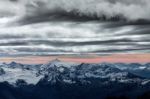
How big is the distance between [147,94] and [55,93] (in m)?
12.7

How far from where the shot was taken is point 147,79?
22.6 m

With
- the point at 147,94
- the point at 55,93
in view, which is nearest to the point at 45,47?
the point at 147,94

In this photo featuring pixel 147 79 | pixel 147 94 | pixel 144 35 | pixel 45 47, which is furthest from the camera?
pixel 147 94

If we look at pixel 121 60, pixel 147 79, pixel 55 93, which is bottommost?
pixel 55 93

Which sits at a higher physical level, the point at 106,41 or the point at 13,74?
the point at 106,41

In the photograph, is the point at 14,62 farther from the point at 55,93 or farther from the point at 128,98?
the point at 55,93

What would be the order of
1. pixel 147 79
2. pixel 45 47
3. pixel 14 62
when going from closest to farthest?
1. pixel 45 47
2. pixel 14 62
3. pixel 147 79

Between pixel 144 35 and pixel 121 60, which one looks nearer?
pixel 144 35

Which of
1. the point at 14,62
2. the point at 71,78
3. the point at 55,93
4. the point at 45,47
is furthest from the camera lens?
the point at 55,93

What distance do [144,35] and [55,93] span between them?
1863 cm

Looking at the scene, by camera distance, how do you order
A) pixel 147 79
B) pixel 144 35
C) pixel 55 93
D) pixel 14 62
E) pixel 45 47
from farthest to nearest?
1. pixel 55 93
2. pixel 147 79
3. pixel 14 62
4. pixel 45 47
5. pixel 144 35

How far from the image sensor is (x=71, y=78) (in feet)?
99.3

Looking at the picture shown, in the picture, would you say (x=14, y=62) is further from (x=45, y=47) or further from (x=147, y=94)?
(x=147, y=94)

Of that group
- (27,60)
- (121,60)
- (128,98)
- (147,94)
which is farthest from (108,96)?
(27,60)
